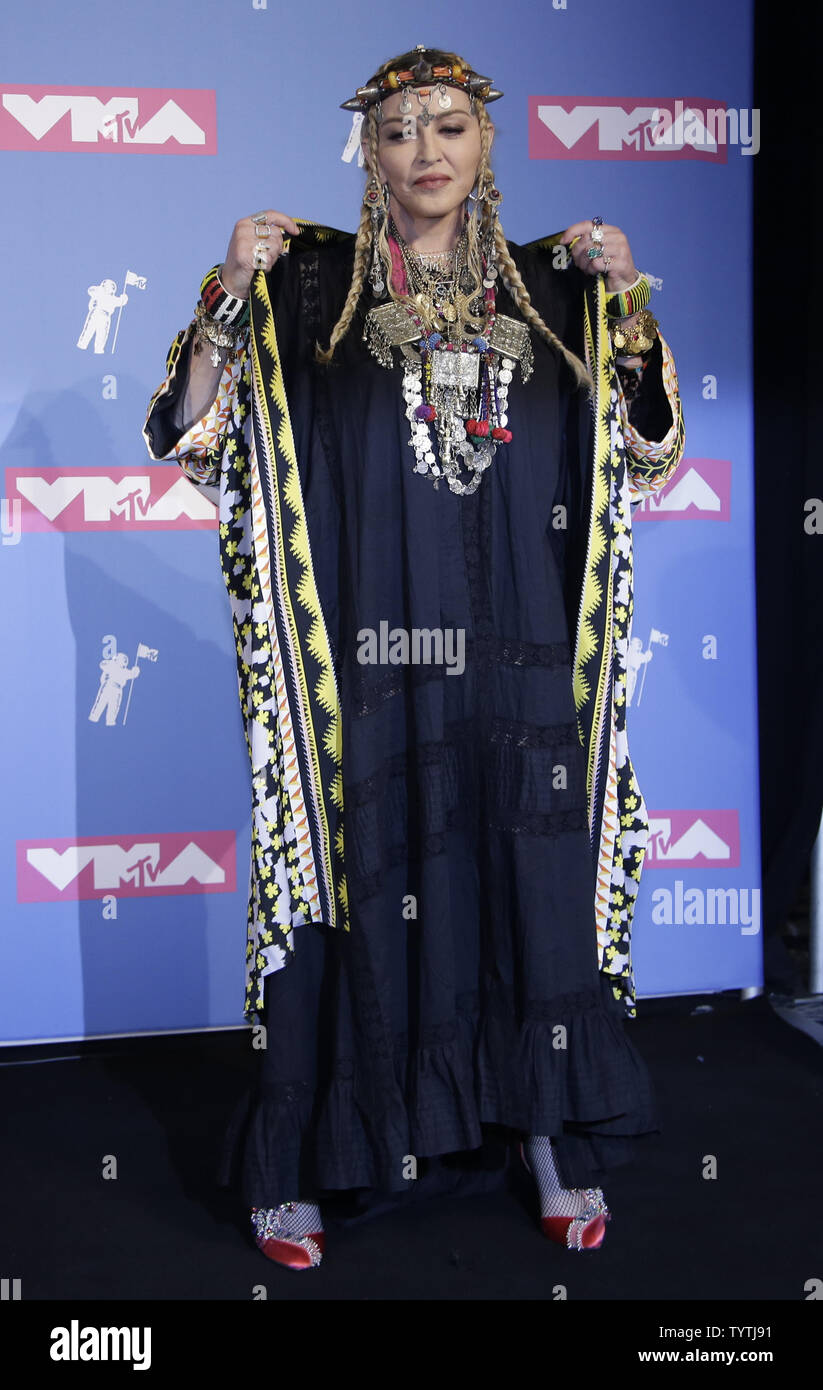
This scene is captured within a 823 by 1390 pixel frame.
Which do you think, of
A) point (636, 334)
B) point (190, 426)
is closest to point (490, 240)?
point (636, 334)

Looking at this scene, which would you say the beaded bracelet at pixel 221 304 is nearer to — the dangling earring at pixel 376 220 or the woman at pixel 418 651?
the woman at pixel 418 651

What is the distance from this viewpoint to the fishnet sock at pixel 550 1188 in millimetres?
2119

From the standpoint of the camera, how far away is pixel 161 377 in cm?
298

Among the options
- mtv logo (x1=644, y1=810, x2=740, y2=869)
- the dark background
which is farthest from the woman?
the dark background

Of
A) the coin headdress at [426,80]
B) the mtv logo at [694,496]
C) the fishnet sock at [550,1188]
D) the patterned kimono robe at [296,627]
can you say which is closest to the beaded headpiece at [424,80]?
the coin headdress at [426,80]

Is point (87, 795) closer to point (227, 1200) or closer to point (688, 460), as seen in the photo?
point (227, 1200)

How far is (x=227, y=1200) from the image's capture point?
2.33 meters

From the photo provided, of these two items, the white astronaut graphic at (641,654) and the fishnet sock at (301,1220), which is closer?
the fishnet sock at (301,1220)

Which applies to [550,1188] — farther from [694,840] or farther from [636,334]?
[636,334]

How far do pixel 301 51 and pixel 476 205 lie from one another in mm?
1212

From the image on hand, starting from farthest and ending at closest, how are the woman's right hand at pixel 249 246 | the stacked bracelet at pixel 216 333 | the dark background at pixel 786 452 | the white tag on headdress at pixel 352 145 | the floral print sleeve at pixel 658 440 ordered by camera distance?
the dark background at pixel 786 452, the white tag on headdress at pixel 352 145, the floral print sleeve at pixel 658 440, the stacked bracelet at pixel 216 333, the woman's right hand at pixel 249 246

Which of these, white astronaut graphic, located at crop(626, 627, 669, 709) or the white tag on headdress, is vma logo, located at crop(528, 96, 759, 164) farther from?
white astronaut graphic, located at crop(626, 627, 669, 709)

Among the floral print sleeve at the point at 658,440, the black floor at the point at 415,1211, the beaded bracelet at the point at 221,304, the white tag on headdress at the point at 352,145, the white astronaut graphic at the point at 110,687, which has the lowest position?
the black floor at the point at 415,1211
